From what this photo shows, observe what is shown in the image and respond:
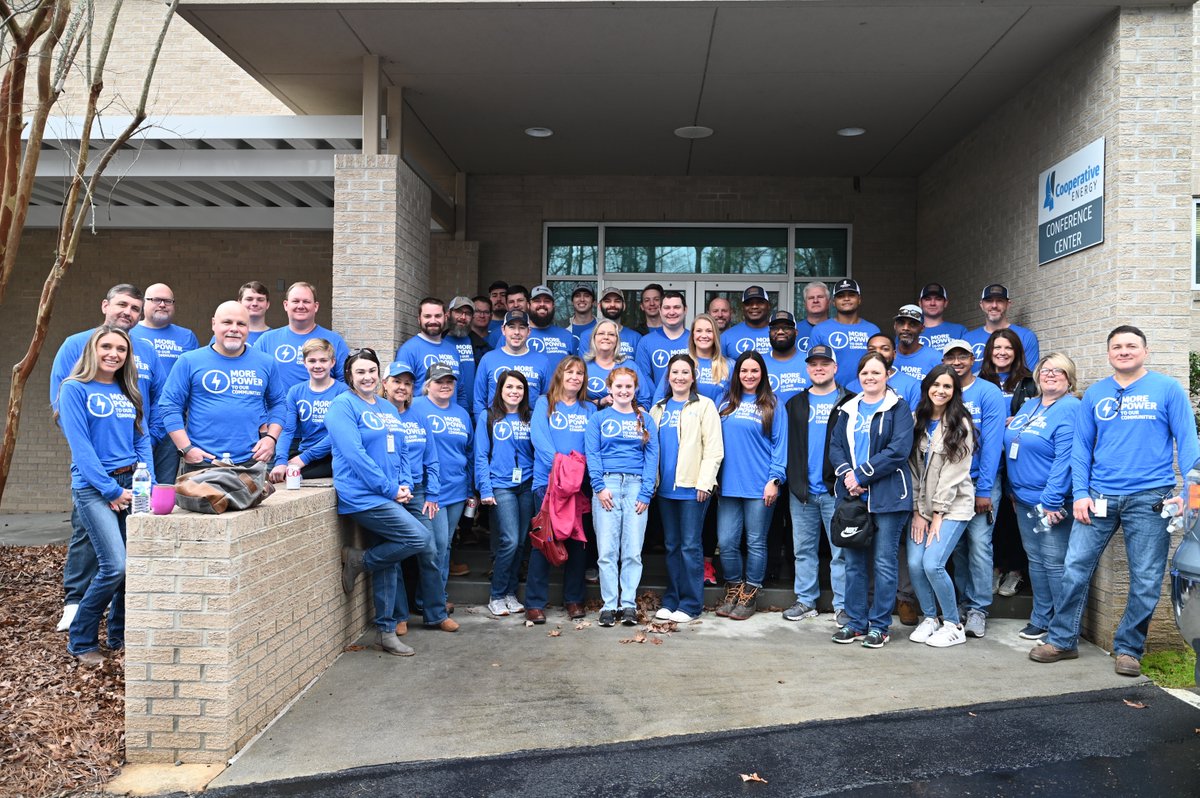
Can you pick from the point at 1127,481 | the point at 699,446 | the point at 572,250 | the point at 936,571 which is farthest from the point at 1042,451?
the point at 572,250

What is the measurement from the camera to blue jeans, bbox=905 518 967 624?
232 inches

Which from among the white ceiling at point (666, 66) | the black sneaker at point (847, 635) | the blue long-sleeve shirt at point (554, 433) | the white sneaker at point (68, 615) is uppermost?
the white ceiling at point (666, 66)

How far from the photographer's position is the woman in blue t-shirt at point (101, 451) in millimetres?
4906

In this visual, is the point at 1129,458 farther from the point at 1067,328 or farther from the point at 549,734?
the point at 549,734

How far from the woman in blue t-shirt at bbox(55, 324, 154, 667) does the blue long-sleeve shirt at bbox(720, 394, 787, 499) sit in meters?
3.89

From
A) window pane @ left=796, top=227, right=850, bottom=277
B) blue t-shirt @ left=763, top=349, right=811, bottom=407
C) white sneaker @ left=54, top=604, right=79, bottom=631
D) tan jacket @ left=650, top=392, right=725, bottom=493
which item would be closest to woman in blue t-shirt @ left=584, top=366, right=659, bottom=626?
tan jacket @ left=650, top=392, right=725, bottom=493

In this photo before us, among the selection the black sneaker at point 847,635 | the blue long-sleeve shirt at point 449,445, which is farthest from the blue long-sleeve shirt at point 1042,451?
the blue long-sleeve shirt at point 449,445

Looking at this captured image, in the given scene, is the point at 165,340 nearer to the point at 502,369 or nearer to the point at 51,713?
the point at 502,369

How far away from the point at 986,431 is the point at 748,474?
166 centimetres

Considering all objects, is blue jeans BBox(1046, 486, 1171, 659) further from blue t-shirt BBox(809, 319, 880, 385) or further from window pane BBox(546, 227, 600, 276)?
window pane BBox(546, 227, 600, 276)

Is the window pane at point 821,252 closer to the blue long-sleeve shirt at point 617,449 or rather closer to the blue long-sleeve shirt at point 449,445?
the blue long-sleeve shirt at point 617,449

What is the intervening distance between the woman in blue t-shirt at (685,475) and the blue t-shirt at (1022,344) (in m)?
2.44

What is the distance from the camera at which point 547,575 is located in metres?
6.57

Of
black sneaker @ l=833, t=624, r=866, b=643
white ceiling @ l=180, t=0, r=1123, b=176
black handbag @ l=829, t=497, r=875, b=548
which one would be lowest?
black sneaker @ l=833, t=624, r=866, b=643
